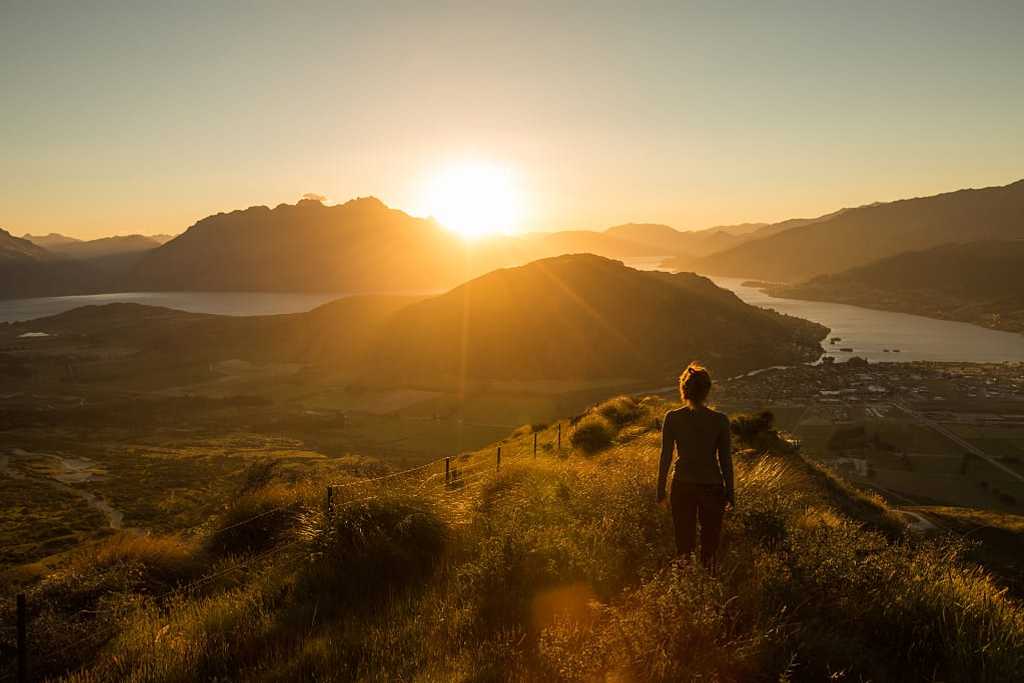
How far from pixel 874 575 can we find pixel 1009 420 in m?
125

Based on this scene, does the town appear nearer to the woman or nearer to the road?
the road

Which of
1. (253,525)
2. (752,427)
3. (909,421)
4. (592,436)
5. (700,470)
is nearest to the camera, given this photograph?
(700,470)

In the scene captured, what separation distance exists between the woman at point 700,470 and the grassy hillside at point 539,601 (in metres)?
0.34

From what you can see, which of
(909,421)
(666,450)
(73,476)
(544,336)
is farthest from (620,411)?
(544,336)

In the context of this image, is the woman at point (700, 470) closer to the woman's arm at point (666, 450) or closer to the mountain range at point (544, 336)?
the woman's arm at point (666, 450)

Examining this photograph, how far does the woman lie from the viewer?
20.2ft

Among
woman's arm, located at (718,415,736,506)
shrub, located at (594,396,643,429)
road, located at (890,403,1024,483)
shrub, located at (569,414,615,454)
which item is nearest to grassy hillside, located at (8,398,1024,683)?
woman's arm, located at (718,415,736,506)

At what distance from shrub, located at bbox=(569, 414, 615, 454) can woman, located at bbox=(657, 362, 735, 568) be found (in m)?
12.2

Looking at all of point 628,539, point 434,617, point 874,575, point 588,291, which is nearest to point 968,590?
point 874,575

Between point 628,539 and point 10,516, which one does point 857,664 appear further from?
point 10,516

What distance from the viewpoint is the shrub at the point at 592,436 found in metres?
19.2

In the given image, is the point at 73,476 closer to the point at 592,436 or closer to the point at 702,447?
the point at 592,436

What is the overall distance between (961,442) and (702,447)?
340ft

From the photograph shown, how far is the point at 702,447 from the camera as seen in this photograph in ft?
→ 20.4
